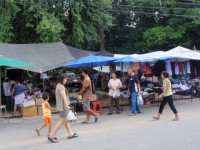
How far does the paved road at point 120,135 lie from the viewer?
779cm

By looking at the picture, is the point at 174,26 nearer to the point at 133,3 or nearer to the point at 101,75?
the point at 133,3

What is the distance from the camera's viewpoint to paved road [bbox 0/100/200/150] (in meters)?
7.79

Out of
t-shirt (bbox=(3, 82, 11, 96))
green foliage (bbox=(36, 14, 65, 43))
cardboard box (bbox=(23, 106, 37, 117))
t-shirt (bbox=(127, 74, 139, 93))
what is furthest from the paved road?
green foliage (bbox=(36, 14, 65, 43))

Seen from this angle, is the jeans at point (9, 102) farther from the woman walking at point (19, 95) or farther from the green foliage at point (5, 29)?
the green foliage at point (5, 29)

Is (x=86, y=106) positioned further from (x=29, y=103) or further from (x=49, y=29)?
(x=49, y=29)

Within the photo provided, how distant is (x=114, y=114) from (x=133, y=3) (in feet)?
63.8

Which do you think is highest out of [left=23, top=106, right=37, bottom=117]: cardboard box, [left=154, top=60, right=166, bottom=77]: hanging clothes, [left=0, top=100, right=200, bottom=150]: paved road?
[left=154, top=60, right=166, bottom=77]: hanging clothes

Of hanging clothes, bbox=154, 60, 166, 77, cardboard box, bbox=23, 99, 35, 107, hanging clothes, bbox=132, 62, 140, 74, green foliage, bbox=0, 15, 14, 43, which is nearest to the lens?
cardboard box, bbox=23, 99, 35, 107

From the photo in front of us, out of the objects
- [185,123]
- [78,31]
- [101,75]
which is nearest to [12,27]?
[78,31]

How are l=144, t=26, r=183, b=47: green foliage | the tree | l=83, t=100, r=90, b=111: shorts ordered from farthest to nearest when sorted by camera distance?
l=144, t=26, r=183, b=47: green foliage → the tree → l=83, t=100, r=90, b=111: shorts

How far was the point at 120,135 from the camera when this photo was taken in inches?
357

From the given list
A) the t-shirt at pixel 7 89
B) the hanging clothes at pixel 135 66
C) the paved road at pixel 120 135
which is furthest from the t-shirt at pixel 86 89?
the t-shirt at pixel 7 89

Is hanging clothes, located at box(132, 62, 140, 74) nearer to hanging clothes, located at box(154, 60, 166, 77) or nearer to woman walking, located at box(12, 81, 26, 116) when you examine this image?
hanging clothes, located at box(154, 60, 166, 77)

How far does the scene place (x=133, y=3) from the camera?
103 feet
